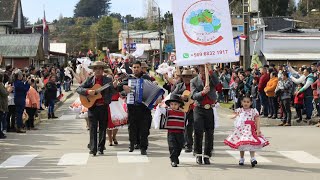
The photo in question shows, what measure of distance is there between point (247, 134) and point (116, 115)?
4.41 meters

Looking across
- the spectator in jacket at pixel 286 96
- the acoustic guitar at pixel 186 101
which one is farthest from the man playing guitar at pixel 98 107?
the spectator in jacket at pixel 286 96

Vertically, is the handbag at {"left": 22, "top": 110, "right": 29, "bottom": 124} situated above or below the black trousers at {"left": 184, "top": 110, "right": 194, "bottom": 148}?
below

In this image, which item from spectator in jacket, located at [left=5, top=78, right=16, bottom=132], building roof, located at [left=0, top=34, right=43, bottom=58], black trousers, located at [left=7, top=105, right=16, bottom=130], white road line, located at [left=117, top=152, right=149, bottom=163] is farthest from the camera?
building roof, located at [left=0, top=34, right=43, bottom=58]

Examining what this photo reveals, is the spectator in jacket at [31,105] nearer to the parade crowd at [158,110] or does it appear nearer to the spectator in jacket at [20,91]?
the parade crowd at [158,110]

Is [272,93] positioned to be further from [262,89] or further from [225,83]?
[225,83]

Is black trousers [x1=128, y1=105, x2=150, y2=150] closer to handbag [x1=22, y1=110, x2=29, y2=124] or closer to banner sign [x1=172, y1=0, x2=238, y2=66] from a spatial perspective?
banner sign [x1=172, y1=0, x2=238, y2=66]

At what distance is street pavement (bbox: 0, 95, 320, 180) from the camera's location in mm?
10383

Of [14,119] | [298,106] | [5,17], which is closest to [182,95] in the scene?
[14,119]

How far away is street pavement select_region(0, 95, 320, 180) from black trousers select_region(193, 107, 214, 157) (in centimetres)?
31

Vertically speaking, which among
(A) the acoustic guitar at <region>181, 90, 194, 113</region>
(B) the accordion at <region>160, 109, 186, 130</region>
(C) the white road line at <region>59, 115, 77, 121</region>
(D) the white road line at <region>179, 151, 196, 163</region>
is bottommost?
(C) the white road line at <region>59, 115, 77, 121</region>

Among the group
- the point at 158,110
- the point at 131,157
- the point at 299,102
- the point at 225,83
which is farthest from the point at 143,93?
the point at 225,83

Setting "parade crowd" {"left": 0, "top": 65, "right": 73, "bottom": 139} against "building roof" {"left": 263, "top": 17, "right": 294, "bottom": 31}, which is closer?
"parade crowd" {"left": 0, "top": 65, "right": 73, "bottom": 139}

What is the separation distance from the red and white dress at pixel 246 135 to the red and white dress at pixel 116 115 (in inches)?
156

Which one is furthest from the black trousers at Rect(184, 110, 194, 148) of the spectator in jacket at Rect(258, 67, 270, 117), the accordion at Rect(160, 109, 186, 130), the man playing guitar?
the spectator in jacket at Rect(258, 67, 270, 117)
